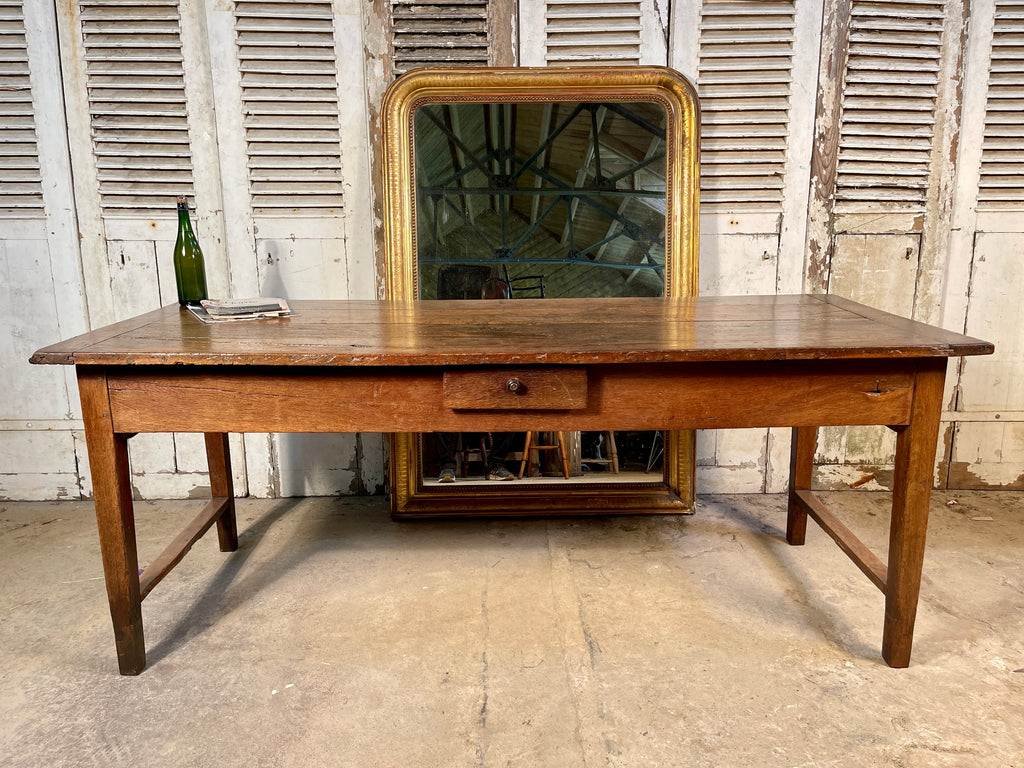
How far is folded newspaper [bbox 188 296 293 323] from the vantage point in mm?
2258

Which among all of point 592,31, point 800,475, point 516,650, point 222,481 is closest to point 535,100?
point 592,31

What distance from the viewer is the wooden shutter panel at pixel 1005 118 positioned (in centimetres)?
292

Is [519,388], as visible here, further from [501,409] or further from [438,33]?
[438,33]

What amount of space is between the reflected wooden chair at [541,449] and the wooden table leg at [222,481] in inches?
46.5

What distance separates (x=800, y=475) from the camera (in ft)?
8.98

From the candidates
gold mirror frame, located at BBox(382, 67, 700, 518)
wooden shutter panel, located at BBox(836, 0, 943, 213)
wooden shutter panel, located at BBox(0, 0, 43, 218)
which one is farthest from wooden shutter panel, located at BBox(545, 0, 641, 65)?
wooden shutter panel, located at BBox(0, 0, 43, 218)

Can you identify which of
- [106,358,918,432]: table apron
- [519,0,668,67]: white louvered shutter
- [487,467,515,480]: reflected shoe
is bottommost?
[487,467,515,480]: reflected shoe

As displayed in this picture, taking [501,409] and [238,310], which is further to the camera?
[238,310]

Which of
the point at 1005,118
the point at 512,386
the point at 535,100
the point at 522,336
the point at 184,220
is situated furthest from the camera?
the point at 1005,118

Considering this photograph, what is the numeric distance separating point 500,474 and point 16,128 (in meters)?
2.47

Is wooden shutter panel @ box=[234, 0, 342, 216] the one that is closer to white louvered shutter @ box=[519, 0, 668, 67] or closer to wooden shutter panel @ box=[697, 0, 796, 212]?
white louvered shutter @ box=[519, 0, 668, 67]

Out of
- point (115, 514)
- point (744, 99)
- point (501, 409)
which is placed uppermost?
point (744, 99)

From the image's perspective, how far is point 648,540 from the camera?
2.83 m

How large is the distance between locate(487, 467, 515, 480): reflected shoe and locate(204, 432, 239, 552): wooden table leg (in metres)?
1.05
